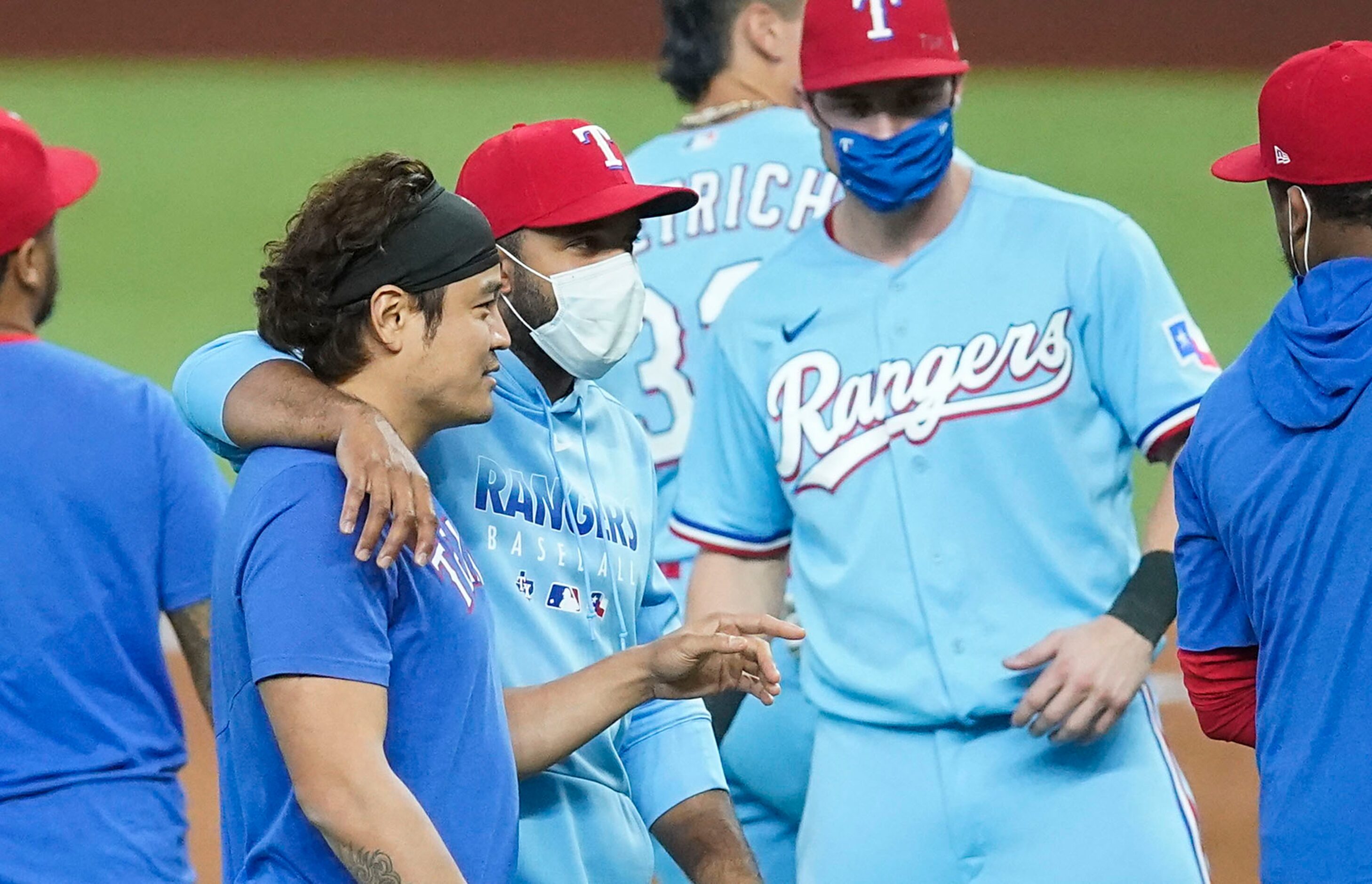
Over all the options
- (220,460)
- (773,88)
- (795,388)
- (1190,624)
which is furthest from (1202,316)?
(1190,624)

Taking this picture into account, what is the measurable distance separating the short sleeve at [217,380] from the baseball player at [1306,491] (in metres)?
1.15

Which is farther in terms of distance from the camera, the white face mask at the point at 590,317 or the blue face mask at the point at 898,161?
the blue face mask at the point at 898,161

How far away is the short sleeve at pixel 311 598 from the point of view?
1.95 meters

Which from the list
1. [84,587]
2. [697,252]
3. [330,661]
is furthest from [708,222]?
[330,661]

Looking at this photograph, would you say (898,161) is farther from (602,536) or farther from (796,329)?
(602,536)

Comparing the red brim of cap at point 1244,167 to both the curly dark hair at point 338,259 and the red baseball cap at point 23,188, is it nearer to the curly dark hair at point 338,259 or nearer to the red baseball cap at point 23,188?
the curly dark hair at point 338,259

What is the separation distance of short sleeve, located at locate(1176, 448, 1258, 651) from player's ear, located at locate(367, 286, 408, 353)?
986mm

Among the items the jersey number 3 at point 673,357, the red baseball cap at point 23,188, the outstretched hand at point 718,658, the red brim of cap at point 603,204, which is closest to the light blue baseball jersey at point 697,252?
the jersey number 3 at point 673,357

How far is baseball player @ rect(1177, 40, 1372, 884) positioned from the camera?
2166mm

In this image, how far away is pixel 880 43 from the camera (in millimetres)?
3094

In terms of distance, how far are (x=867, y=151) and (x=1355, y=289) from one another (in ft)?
3.40

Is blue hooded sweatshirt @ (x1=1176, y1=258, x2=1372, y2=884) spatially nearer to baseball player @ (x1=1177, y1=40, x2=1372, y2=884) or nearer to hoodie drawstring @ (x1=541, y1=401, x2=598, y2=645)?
baseball player @ (x1=1177, y1=40, x2=1372, y2=884)

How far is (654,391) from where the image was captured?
4.02m

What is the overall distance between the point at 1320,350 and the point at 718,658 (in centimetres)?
80
